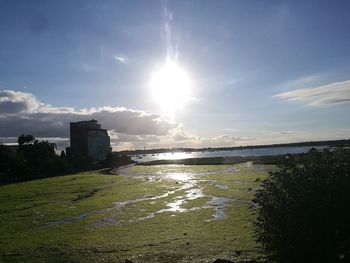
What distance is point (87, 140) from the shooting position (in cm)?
14100

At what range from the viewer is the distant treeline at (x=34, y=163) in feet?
304

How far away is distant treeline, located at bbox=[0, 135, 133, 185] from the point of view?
92.6 meters

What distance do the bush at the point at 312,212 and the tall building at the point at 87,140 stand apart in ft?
419

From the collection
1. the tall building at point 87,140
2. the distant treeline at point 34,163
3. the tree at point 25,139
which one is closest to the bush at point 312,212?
the distant treeline at point 34,163

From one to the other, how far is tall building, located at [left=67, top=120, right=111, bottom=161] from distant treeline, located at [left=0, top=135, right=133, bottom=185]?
12.4 meters

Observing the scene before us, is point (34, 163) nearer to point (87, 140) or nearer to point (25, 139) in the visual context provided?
point (25, 139)

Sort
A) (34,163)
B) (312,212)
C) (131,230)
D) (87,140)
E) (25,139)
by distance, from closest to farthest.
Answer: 1. (312,212)
2. (131,230)
3. (34,163)
4. (25,139)
5. (87,140)

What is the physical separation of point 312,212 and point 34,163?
100392 mm

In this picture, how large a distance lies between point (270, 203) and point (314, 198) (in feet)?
4.80

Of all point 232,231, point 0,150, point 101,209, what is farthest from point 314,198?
point 0,150

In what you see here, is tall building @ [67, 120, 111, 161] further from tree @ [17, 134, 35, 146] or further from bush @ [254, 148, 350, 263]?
bush @ [254, 148, 350, 263]

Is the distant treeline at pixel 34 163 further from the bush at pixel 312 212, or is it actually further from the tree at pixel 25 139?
the bush at pixel 312 212

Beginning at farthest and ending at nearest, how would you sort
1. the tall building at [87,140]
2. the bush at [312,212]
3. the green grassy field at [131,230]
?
the tall building at [87,140], the green grassy field at [131,230], the bush at [312,212]

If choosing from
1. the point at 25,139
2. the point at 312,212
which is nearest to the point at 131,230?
the point at 312,212
